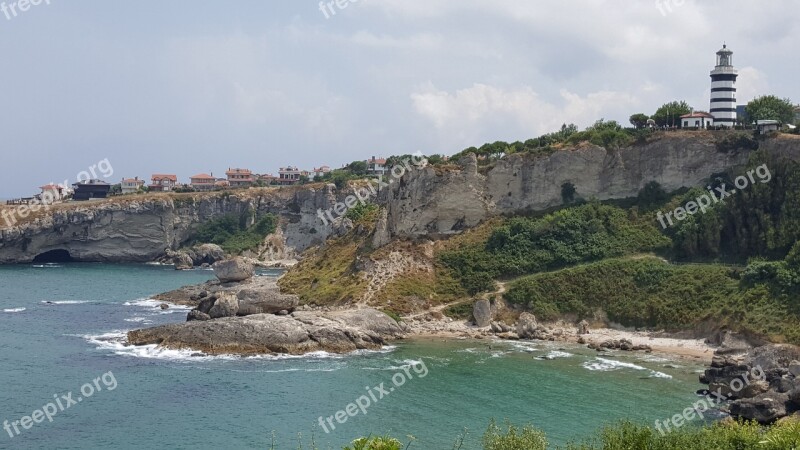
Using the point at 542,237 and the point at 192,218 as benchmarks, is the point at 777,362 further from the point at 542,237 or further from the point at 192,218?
the point at 192,218

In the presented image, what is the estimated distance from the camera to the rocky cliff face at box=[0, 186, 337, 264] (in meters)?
122

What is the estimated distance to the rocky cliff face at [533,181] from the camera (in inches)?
2904

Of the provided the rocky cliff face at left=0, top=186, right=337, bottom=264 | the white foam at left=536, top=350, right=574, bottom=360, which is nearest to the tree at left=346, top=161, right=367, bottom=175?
the rocky cliff face at left=0, top=186, right=337, bottom=264

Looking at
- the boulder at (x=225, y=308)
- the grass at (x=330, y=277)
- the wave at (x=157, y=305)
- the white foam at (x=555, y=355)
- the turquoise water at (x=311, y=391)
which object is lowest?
the turquoise water at (x=311, y=391)

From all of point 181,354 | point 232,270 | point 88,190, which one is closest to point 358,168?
point 88,190

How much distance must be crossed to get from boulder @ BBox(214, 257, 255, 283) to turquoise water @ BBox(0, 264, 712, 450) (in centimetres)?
1813

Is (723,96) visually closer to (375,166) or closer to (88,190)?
(375,166)

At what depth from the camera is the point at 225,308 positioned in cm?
5997

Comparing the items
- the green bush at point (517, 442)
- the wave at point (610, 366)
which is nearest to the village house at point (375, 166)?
the wave at point (610, 366)

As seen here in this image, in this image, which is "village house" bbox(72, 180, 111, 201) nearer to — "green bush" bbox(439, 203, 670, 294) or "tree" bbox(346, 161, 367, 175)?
"tree" bbox(346, 161, 367, 175)

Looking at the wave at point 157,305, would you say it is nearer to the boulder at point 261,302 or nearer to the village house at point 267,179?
the boulder at point 261,302

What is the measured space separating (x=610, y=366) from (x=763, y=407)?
13.2 metres

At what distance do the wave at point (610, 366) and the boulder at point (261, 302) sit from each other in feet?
78.7

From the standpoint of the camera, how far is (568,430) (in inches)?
1455
